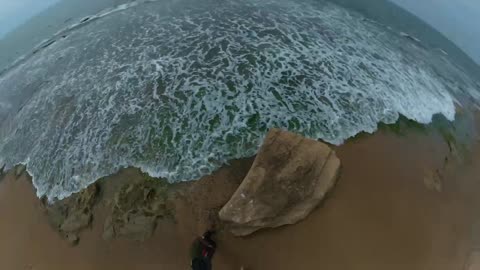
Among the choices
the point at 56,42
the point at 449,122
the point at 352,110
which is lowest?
the point at 56,42

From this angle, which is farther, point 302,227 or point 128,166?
point 128,166

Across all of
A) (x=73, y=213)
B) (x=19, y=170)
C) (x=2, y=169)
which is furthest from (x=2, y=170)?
(x=73, y=213)

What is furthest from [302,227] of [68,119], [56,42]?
[56,42]

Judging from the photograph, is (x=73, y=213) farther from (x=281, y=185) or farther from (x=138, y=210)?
(x=281, y=185)

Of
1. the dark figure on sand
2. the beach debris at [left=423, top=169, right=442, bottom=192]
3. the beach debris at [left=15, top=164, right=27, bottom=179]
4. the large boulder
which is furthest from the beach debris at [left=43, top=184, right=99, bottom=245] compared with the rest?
the beach debris at [left=423, top=169, right=442, bottom=192]

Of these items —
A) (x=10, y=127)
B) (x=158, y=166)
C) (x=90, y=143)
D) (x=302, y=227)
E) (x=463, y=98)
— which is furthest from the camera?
(x=463, y=98)

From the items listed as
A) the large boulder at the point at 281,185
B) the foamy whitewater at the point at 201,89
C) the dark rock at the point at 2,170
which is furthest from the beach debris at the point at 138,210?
the dark rock at the point at 2,170

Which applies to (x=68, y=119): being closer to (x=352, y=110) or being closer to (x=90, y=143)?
(x=90, y=143)

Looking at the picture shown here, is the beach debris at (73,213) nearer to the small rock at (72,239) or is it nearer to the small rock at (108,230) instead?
the small rock at (72,239)
